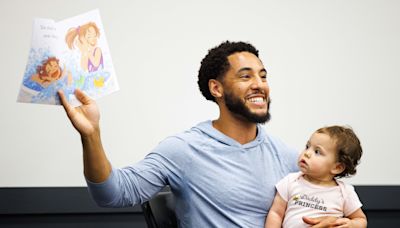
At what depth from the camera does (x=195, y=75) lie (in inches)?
113

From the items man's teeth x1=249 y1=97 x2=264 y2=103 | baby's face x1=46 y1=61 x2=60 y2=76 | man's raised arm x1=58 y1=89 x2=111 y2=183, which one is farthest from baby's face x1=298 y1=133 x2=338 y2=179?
baby's face x1=46 y1=61 x2=60 y2=76

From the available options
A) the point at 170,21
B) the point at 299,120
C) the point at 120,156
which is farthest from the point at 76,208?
the point at 299,120

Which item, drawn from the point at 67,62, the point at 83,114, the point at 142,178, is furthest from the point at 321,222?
the point at 67,62

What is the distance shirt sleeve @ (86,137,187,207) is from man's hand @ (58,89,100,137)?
166 mm

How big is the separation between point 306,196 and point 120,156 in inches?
53.3

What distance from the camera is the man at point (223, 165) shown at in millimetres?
1712

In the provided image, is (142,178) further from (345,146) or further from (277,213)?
(345,146)

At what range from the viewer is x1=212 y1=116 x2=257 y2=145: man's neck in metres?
1.91

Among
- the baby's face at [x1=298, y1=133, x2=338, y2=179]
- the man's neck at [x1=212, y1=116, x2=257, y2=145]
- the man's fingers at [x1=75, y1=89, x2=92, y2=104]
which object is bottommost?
the baby's face at [x1=298, y1=133, x2=338, y2=179]

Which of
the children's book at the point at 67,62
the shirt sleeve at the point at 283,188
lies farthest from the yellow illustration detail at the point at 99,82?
the shirt sleeve at the point at 283,188

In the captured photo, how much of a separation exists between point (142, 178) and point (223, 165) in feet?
0.96

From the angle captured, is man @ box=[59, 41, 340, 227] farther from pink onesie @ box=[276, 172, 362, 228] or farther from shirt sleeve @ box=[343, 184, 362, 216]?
shirt sleeve @ box=[343, 184, 362, 216]

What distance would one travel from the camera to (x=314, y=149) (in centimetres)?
173

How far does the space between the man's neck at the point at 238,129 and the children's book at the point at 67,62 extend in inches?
21.6
